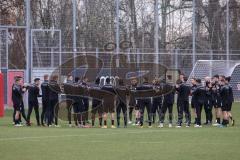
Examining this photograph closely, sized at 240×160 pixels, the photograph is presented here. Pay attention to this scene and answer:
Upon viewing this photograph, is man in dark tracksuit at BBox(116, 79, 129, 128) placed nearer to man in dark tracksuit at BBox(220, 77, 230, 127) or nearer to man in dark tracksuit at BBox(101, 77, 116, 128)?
man in dark tracksuit at BBox(101, 77, 116, 128)

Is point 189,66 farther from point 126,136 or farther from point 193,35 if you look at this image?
point 126,136

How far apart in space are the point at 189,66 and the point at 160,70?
3.76 metres

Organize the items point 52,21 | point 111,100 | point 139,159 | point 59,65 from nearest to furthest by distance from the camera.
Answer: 1. point 139,159
2. point 111,100
3. point 59,65
4. point 52,21

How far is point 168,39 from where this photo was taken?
45344 mm

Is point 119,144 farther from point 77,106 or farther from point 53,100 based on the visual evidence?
point 53,100

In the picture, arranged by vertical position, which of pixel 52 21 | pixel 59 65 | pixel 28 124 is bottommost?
pixel 28 124

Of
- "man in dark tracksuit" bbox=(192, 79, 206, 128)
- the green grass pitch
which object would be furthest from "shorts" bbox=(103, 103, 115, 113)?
"man in dark tracksuit" bbox=(192, 79, 206, 128)

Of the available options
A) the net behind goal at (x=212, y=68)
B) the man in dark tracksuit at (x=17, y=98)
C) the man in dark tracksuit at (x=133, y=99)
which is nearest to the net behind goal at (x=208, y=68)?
the net behind goal at (x=212, y=68)

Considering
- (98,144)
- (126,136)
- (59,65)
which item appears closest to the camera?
(98,144)

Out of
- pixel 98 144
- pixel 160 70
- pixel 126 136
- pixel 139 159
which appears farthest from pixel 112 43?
pixel 139 159

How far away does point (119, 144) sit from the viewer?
20.1 metres

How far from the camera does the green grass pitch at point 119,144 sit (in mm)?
16938

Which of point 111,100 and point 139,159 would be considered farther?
point 111,100

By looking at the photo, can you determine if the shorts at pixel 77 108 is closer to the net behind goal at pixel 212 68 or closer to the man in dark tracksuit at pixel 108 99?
the man in dark tracksuit at pixel 108 99
